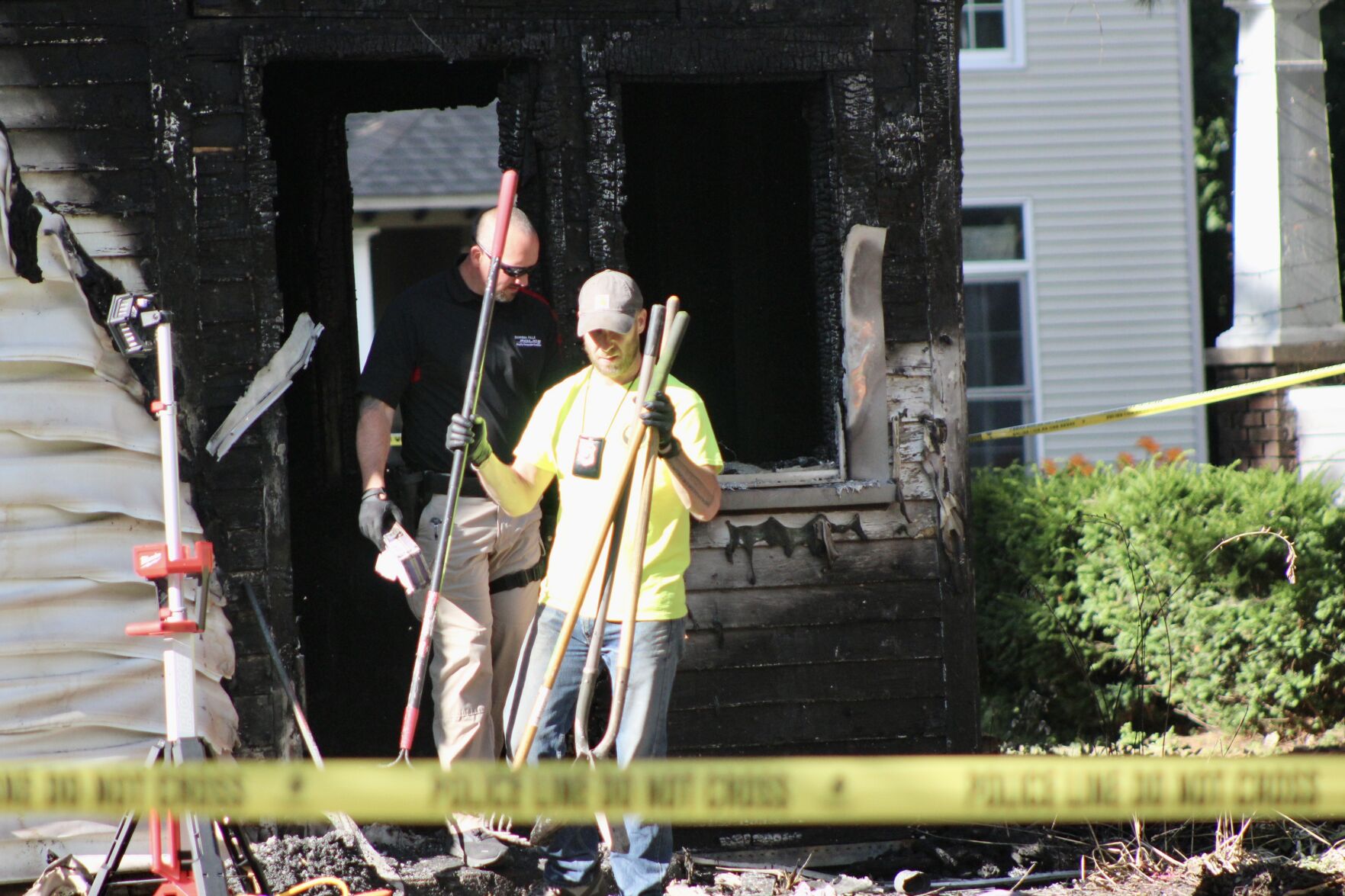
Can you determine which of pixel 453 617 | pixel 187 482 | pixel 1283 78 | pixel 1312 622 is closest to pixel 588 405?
pixel 453 617

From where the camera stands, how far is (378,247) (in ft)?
54.1

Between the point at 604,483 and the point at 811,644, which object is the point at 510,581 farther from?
the point at 811,644

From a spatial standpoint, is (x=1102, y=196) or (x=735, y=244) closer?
(x=735, y=244)

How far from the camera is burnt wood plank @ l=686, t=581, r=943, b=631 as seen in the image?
5250 mm

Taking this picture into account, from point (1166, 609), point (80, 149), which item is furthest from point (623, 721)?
point (1166, 609)

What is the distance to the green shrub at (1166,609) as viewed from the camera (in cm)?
688

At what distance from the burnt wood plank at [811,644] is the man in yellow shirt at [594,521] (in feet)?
3.02

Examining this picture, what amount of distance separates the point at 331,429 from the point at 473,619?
6.94 feet

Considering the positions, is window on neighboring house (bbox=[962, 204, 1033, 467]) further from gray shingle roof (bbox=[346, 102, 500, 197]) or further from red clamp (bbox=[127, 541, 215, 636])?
red clamp (bbox=[127, 541, 215, 636])

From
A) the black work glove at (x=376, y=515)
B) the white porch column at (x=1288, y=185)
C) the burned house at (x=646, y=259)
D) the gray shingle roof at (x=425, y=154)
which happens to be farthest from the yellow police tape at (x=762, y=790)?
the gray shingle roof at (x=425, y=154)

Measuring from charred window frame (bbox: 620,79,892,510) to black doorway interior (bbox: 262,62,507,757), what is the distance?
33.4 inches

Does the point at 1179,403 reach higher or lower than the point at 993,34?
lower

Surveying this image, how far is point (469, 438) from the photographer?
13.6ft

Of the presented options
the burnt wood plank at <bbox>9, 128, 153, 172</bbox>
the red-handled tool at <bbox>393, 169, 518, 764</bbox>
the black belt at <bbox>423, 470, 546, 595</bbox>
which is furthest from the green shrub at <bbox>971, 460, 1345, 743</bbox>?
the burnt wood plank at <bbox>9, 128, 153, 172</bbox>
